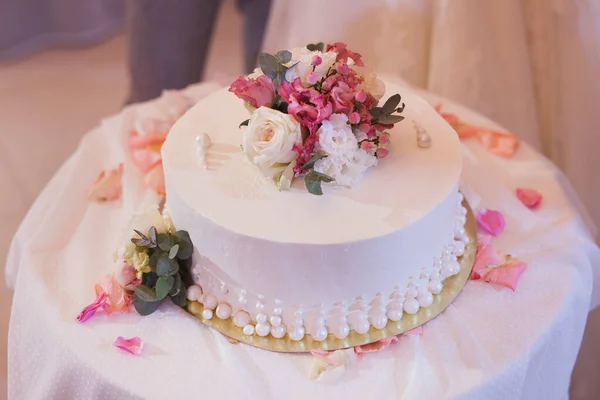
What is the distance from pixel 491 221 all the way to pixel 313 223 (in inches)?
16.2

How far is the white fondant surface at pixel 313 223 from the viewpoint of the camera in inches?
34.5

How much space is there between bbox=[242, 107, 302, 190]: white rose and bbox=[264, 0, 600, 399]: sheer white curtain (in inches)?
30.7

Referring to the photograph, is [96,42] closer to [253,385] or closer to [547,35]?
[547,35]

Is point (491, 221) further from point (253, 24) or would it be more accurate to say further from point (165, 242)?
point (253, 24)

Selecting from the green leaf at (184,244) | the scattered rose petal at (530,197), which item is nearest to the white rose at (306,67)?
the green leaf at (184,244)

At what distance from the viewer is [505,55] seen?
153 centimetres

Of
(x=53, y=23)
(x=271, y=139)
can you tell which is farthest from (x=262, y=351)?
(x=53, y=23)

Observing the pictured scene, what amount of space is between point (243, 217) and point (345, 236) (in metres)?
0.15

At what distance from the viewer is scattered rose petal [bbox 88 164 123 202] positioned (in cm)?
122

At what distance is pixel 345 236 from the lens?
868 millimetres

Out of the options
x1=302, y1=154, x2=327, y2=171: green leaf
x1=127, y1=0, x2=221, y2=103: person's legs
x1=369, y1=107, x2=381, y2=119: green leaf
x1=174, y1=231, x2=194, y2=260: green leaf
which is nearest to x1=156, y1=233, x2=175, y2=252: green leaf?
x1=174, y1=231, x2=194, y2=260: green leaf

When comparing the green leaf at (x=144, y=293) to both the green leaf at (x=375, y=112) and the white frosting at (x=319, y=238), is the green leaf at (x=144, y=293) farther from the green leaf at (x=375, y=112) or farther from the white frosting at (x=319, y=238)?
the green leaf at (x=375, y=112)

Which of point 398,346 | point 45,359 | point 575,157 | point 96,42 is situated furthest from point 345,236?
point 96,42

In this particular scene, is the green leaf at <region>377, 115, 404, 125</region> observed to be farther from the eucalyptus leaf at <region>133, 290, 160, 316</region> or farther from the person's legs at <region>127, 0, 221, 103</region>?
the person's legs at <region>127, 0, 221, 103</region>
